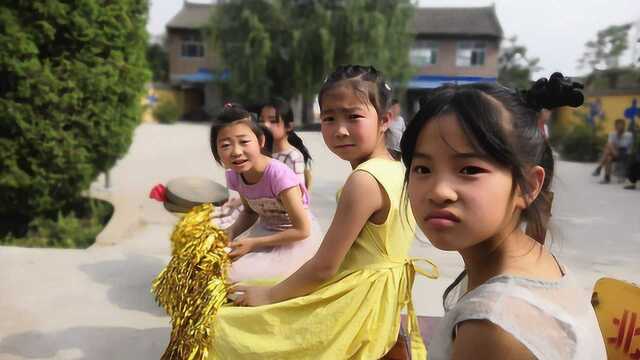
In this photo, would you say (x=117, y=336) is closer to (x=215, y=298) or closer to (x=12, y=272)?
(x=12, y=272)

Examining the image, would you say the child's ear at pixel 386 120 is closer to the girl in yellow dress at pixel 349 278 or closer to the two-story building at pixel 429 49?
the girl in yellow dress at pixel 349 278

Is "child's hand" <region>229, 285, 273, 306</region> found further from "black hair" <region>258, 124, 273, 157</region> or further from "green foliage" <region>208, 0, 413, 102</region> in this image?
"green foliage" <region>208, 0, 413, 102</region>

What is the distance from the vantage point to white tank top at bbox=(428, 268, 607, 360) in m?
0.80

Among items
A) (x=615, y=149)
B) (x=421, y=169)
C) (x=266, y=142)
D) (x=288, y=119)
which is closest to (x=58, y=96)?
(x=288, y=119)

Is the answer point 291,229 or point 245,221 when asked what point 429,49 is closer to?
point 245,221

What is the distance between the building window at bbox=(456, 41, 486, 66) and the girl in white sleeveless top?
30939 mm

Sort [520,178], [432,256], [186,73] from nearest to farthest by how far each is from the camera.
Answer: [520,178] < [432,256] < [186,73]

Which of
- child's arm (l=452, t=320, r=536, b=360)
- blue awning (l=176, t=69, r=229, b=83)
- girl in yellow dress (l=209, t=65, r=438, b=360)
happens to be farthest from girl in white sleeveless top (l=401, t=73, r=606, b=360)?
blue awning (l=176, t=69, r=229, b=83)

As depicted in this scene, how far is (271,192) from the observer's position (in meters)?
2.15

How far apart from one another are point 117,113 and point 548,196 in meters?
5.05

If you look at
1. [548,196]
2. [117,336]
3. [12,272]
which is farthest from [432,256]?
[548,196]

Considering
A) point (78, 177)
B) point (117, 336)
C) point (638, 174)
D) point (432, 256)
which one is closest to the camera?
point (638, 174)

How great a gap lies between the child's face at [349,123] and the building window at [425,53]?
29.7 metres

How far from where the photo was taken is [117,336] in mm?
2916
